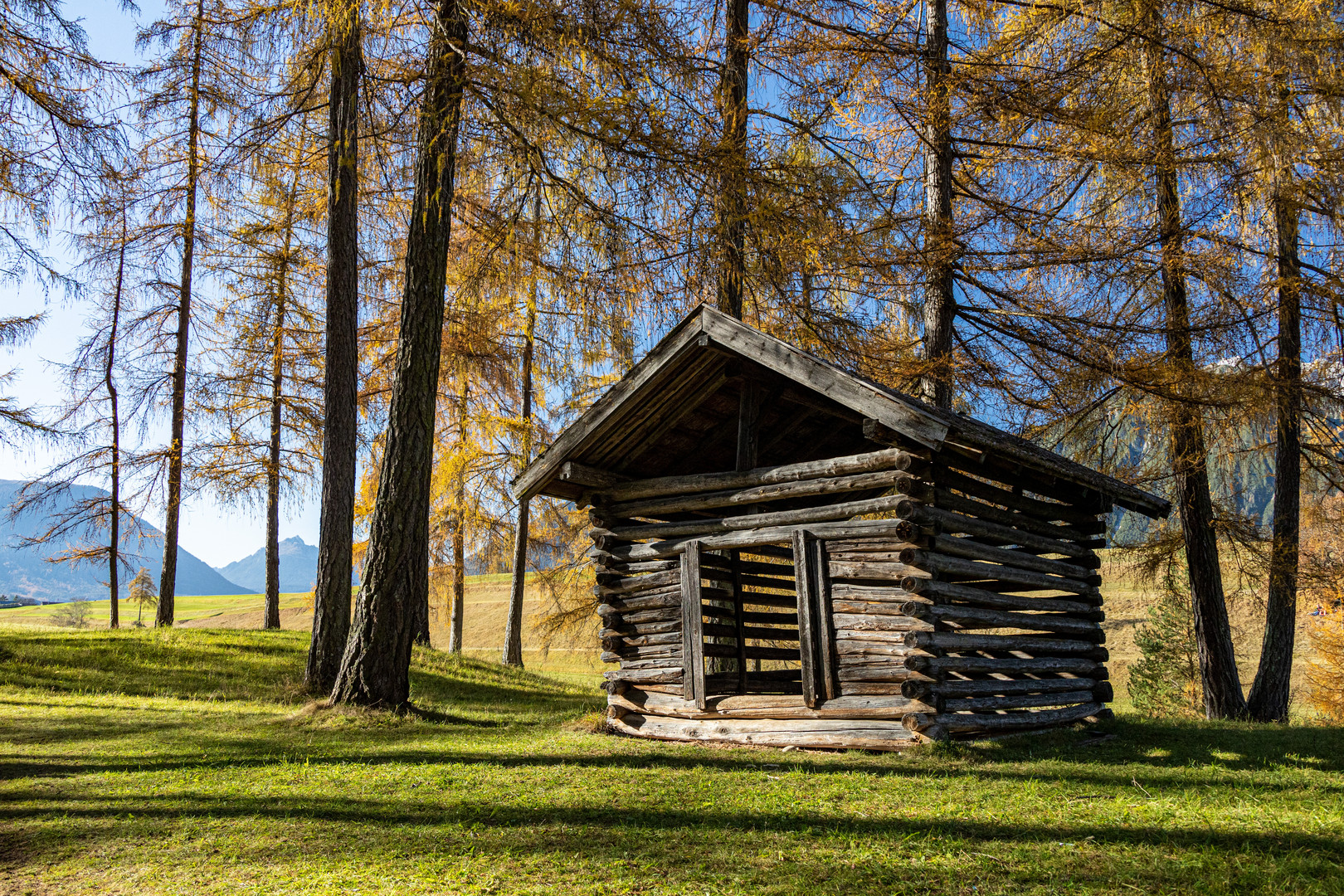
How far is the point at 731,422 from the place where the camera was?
1033 cm

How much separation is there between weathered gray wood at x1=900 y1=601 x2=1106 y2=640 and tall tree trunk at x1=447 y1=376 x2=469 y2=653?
43.2ft

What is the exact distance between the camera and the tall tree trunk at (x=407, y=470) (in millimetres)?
9500

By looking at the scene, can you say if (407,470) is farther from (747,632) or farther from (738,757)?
(747,632)

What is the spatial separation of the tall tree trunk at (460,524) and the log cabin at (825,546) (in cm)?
984

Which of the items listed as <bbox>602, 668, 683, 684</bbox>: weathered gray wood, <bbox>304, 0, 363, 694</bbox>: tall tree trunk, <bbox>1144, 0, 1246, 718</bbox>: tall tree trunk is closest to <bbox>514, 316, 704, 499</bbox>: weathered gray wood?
<bbox>602, 668, 683, 684</bbox>: weathered gray wood

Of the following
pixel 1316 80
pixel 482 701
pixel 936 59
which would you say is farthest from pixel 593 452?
pixel 1316 80

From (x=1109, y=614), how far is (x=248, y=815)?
179ft

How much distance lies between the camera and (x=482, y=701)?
504 inches

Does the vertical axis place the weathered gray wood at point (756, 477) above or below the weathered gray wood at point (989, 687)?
above

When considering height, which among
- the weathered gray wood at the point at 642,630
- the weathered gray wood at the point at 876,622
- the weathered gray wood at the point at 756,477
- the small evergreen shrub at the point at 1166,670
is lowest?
the small evergreen shrub at the point at 1166,670

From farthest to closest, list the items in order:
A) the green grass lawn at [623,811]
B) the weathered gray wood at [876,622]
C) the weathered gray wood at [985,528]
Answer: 1. the weathered gray wood at [985,528]
2. the weathered gray wood at [876,622]
3. the green grass lawn at [623,811]

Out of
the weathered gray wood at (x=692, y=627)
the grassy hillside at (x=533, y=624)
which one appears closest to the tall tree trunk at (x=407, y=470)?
the weathered gray wood at (x=692, y=627)

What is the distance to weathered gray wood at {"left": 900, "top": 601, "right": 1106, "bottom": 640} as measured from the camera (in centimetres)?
772

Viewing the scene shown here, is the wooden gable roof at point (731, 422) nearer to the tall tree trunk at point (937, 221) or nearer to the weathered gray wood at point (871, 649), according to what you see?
the weathered gray wood at point (871, 649)
